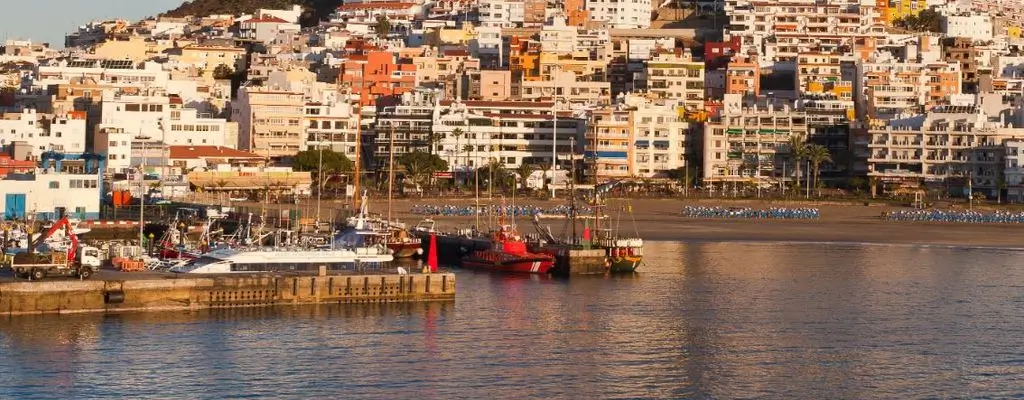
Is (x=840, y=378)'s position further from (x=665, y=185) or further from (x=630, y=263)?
(x=665, y=185)

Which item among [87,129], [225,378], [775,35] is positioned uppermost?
[775,35]

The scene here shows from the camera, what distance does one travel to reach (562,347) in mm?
44406

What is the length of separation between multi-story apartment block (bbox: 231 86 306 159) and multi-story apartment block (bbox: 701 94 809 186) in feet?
76.5

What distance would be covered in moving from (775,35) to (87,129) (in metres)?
53.2

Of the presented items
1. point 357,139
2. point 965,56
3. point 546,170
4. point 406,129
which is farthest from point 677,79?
point 357,139

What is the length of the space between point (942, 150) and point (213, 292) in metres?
64.5

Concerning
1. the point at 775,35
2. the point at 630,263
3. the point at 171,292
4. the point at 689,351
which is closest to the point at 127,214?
the point at 630,263

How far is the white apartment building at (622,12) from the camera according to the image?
145m

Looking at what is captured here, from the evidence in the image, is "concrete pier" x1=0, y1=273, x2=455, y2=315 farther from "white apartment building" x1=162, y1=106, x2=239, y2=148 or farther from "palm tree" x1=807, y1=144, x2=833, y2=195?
"palm tree" x1=807, y1=144, x2=833, y2=195

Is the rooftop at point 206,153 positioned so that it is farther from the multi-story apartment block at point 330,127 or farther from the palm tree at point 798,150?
the palm tree at point 798,150

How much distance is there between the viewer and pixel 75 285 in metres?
46.5

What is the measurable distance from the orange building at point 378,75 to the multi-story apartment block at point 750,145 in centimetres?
2167

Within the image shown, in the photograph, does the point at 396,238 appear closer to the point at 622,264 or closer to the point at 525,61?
the point at 622,264

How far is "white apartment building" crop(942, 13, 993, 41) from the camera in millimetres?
144125
